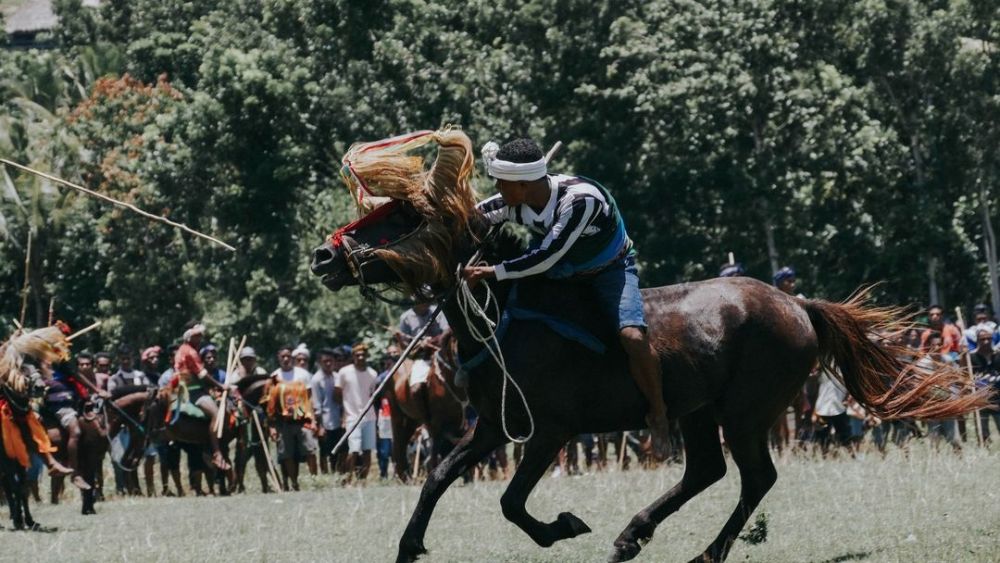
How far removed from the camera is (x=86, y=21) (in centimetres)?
5975

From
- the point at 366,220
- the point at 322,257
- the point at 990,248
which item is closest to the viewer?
the point at 322,257

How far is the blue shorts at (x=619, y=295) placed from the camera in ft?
32.0

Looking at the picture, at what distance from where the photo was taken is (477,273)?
9.55 meters

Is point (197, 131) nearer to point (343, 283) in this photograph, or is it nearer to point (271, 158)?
point (271, 158)

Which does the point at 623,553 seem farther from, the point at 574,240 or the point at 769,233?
the point at 769,233

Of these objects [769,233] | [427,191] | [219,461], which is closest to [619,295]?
[427,191]

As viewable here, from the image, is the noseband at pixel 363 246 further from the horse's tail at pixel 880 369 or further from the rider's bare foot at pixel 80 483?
the rider's bare foot at pixel 80 483

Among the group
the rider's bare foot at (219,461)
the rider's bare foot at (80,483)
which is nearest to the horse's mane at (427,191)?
the rider's bare foot at (80,483)

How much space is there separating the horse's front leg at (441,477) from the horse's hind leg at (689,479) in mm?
1015

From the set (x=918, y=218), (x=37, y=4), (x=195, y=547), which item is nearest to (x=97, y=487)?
(x=195, y=547)

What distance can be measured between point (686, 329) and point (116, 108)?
35.2 metres

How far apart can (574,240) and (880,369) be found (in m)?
2.92

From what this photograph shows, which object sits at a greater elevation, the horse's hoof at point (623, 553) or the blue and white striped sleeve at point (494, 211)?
the blue and white striped sleeve at point (494, 211)

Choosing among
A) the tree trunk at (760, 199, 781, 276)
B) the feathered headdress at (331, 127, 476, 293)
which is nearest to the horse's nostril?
the feathered headdress at (331, 127, 476, 293)
